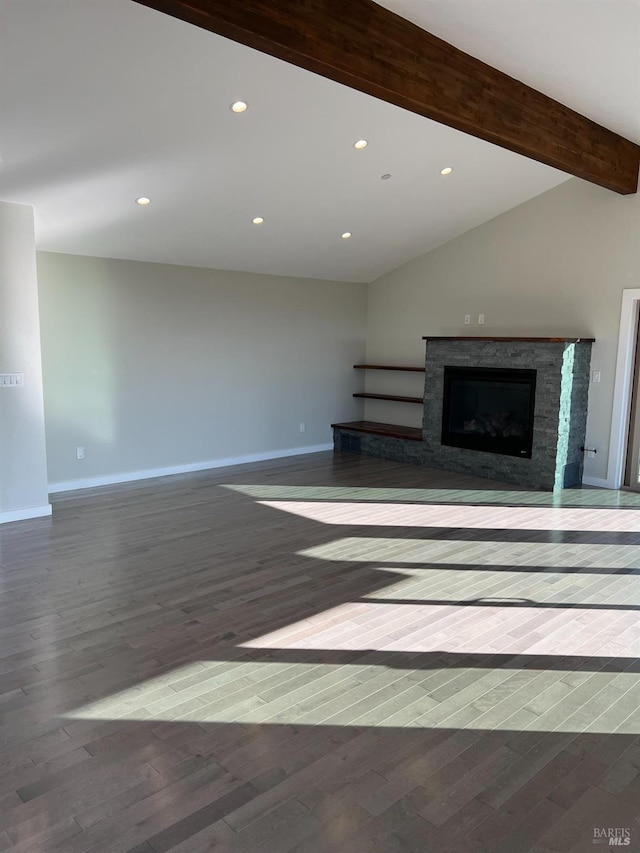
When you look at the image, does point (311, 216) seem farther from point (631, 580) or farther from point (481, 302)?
point (631, 580)

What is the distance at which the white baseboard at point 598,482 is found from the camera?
643 centimetres

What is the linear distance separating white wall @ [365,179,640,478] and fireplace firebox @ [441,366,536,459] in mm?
695

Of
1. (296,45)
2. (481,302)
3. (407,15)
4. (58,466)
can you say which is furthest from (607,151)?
(58,466)

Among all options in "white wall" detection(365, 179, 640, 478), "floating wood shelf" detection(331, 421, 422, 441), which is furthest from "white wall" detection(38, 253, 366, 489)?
"white wall" detection(365, 179, 640, 478)

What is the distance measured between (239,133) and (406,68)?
1.39 metres

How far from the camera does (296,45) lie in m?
2.90

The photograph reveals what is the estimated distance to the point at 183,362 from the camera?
6.87 metres

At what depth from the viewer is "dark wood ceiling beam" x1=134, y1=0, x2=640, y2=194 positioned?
2.75 metres

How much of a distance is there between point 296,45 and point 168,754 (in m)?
3.11

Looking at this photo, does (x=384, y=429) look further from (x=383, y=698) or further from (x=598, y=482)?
(x=383, y=698)

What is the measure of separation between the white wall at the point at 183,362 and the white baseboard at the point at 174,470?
0.03 m

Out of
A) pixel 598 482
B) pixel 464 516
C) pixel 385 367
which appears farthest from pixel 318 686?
pixel 385 367

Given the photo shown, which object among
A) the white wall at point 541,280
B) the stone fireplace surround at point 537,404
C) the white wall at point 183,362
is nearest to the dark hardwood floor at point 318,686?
the stone fireplace surround at point 537,404
